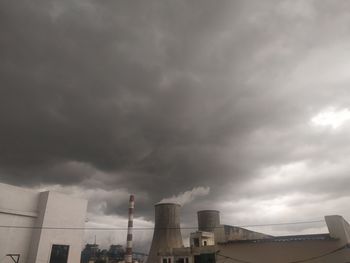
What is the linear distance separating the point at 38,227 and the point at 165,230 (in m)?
19.1

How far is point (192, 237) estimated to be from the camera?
39656mm

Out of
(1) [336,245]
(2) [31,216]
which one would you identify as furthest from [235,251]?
(2) [31,216]

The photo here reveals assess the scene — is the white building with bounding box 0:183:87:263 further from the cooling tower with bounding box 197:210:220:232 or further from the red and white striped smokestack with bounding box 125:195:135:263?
the cooling tower with bounding box 197:210:220:232

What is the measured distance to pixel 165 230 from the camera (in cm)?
4216

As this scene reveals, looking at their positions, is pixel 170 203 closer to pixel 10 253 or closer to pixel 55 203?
pixel 55 203

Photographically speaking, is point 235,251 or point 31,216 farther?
point 31,216

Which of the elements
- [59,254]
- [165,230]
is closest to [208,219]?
[165,230]

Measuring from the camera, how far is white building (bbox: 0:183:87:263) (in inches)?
1044

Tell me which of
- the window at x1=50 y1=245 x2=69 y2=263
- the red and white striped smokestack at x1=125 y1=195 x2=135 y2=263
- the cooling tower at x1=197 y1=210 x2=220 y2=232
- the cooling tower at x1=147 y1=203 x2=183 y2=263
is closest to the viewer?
the window at x1=50 y1=245 x2=69 y2=263

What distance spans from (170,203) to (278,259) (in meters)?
25.3

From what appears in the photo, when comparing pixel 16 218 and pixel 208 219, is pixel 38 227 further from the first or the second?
pixel 208 219

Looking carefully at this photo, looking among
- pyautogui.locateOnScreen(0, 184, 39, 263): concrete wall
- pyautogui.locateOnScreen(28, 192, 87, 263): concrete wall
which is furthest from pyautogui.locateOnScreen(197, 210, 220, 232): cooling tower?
pyautogui.locateOnScreen(0, 184, 39, 263): concrete wall

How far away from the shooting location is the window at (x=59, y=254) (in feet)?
93.3

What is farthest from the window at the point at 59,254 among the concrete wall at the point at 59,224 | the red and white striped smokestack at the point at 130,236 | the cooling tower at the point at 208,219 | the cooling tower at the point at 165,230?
the cooling tower at the point at 208,219
